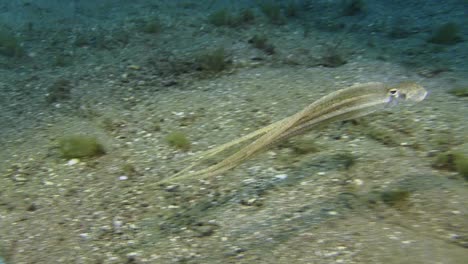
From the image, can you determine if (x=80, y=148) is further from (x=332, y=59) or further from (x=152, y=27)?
(x=152, y=27)

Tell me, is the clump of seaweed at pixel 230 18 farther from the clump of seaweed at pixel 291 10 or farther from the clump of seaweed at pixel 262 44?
the clump of seaweed at pixel 262 44

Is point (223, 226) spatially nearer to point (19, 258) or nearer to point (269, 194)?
point (269, 194)

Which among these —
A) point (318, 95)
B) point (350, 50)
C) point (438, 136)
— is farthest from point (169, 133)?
point (350, 50)

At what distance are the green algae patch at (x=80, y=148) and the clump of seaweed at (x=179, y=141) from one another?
793 mm

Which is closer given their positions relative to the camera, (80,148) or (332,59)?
(80,148)

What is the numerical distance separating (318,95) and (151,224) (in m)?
2.86

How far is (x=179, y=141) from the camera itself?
522cm

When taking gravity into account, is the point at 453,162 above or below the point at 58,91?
below

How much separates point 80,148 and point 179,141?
1.14 meters

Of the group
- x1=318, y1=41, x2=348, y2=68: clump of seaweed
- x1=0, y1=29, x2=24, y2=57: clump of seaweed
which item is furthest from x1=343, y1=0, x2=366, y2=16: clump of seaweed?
x1=0, y1=29, x2=24, y2=57: clump of seaweed

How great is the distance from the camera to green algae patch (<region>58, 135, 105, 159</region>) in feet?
16.8

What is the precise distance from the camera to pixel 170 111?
588 centimetres

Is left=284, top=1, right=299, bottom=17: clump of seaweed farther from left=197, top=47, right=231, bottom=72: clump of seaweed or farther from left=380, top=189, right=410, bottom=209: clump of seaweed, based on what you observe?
left=380, top=189, right=410, bottom=209: clump of seaweed

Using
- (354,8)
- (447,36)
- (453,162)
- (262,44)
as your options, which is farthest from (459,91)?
(354,8)
